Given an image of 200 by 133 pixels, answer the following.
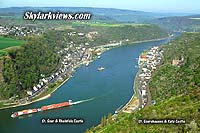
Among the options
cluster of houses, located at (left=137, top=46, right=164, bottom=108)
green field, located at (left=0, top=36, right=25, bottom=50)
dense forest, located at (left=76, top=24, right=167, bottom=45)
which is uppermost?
green field, located at (left=0, top=36, right=25, bottom=50)

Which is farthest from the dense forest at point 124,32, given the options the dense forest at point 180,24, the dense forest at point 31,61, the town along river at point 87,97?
the town along river at point 87,97

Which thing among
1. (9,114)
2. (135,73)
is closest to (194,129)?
(9,114)

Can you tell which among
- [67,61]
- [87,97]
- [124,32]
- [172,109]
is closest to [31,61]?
[67,61]

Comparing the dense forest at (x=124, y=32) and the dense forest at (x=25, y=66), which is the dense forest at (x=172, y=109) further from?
the dense forest at (x=124, y=32)

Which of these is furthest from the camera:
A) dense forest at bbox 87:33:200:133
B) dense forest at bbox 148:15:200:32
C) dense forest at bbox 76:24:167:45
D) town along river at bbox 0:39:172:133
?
dense forest at bbox 148:15:200:32

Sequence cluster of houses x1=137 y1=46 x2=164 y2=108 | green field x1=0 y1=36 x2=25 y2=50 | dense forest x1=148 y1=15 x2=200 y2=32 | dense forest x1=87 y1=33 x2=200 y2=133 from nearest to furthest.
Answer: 1. dense forest x1=87 y1=33 x2=200 y2=133
2. cluster of houses x1=137 y1=46 x2=164 y2=108
3. green field x1=0 y1=36 x2=25 y2=50
4. dense forest x1=148 y1=15 x2=200 y2=32

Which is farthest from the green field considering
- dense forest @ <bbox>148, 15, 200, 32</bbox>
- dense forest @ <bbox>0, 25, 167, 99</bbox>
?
dense forest @ <bbox>148, 15, 200, 32</bbox>

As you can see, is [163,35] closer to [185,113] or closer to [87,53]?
[87,53]

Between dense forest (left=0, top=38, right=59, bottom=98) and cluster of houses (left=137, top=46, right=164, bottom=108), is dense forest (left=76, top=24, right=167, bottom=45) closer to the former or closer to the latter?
cluster of houses (left=137, top=46, right=164, bottom=108)
